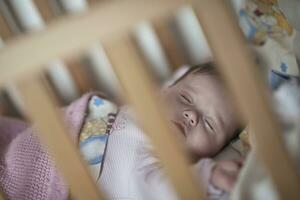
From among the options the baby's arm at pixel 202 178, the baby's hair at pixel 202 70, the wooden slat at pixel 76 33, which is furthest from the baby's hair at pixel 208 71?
the wooden slat at pixel 76 33

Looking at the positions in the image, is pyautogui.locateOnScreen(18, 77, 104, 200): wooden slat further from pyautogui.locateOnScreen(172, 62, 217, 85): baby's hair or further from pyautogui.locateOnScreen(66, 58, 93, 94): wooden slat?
pyautogui.locateOnScreen(66, 58, 93, 94): wooden slat

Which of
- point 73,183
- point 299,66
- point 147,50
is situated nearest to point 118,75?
point 73,183

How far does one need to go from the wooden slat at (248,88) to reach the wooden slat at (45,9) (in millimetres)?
710

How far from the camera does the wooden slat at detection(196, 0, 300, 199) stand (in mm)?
665

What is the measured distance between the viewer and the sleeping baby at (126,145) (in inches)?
39.5

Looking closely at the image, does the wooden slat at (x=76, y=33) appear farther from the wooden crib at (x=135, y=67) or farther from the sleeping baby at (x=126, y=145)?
the sleeping baby at (x=126, y=145)

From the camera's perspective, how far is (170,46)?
4.45 feet

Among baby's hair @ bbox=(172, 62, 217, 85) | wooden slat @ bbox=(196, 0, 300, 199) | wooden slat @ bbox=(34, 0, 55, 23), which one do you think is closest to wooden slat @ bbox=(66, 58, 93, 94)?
wooden slat @ bbox=(34, 0, 55, 23)

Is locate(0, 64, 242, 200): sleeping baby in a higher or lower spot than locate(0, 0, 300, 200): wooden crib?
lower

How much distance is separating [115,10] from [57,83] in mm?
808

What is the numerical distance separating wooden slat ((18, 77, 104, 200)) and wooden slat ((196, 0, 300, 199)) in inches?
8.7

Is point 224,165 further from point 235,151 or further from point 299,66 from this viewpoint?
point 299,66

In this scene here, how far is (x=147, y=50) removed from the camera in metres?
1.38

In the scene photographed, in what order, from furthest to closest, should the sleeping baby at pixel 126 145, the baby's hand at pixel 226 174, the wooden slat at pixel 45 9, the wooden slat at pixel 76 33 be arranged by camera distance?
the wooden slat at pixel 45 9 → the sleeping baby at pixel 126 145 → the baby's hand at pixel 226 174 → the wooden slat at pixel 76 33
